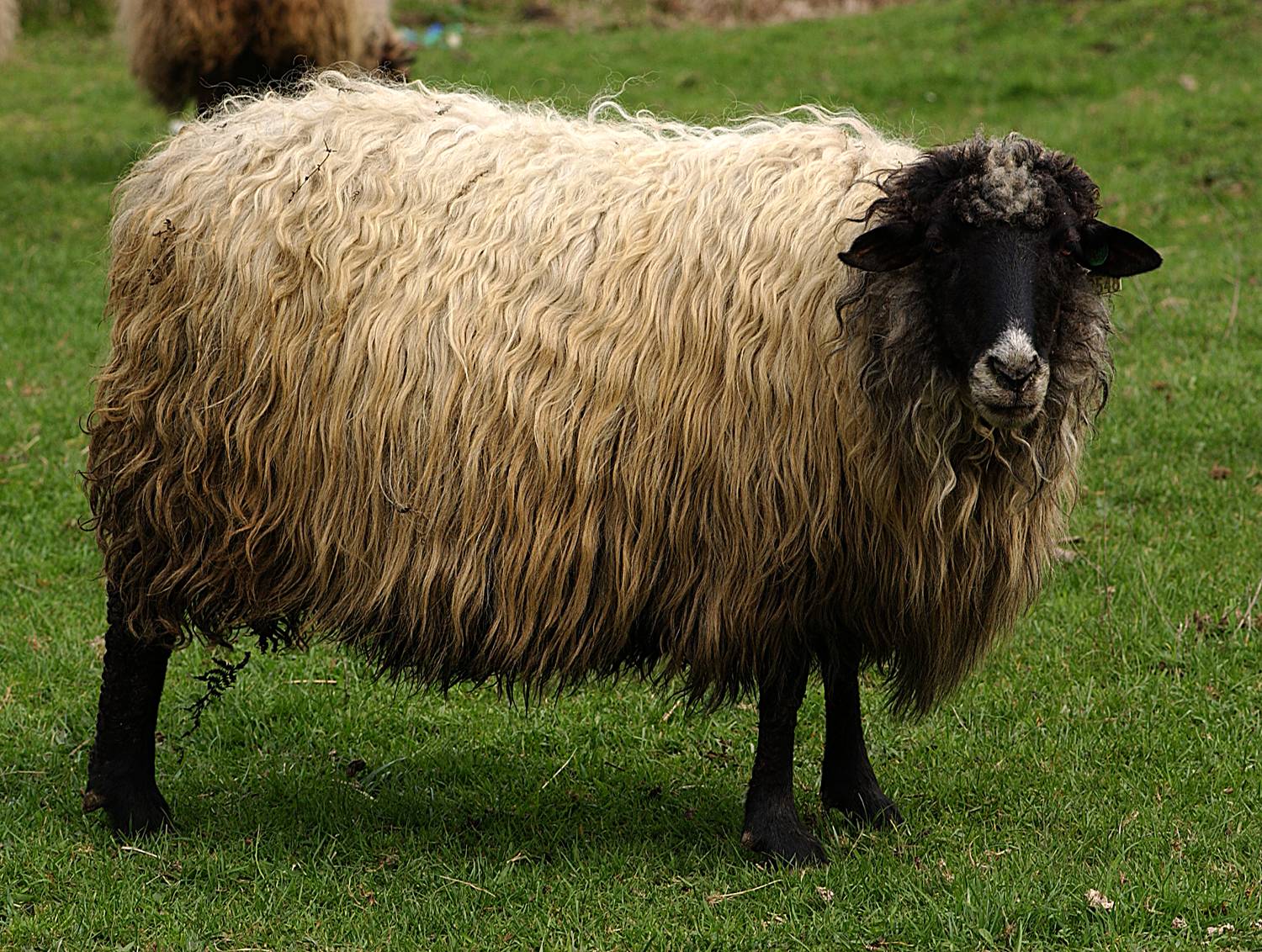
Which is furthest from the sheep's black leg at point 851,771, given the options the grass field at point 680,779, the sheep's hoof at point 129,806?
the sheep's hoof at point 129,806

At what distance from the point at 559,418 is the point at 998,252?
1171 millimetres

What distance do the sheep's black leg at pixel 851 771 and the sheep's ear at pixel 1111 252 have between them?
4.61 feet

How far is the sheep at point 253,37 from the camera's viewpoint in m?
10.5

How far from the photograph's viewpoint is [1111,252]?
379 centimetres

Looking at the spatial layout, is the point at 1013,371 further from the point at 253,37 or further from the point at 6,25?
the point at 6,25

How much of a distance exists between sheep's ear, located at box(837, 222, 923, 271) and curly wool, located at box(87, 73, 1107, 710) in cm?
9

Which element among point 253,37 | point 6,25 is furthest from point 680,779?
point 6,25

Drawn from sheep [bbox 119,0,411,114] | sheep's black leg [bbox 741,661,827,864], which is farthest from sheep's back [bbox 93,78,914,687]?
sheep [bbox 119,0,411,114]

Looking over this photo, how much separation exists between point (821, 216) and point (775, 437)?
0.58 metres

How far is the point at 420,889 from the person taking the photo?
4.20 meters

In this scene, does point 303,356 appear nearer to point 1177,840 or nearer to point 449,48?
point 1177,840

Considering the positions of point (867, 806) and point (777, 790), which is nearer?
point (777, 790)

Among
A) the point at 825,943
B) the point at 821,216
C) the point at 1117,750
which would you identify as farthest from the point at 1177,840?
the point at 821,216

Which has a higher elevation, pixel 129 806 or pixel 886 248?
pixel 886 248
